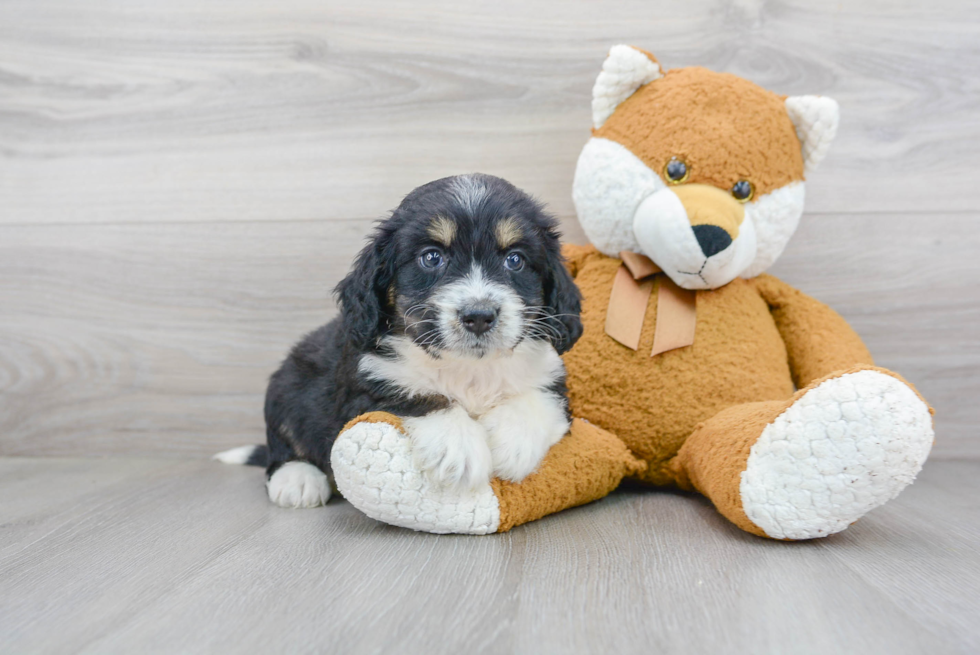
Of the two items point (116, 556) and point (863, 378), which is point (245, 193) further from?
point (863, 378)

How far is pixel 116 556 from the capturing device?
168 centimetres

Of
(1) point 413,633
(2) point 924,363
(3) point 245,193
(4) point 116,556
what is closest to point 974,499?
(2) point 924,363

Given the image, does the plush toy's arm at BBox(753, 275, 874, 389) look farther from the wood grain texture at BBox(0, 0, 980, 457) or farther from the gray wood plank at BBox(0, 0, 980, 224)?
the gray wood plank at BBox(0, 0, 980, 224)

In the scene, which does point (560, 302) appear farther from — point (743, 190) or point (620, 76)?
point (620, 76)

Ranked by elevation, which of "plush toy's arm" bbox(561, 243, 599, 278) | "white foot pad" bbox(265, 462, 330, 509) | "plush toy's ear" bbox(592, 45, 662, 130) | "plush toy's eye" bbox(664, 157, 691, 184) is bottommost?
"white foot pad" bbox(265, 462, 330, 509)

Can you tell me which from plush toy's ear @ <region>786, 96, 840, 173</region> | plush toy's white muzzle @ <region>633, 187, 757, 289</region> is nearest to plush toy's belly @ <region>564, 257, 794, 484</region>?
plush toy's white muzzle @ <region>633, 187, 757, 289</region>

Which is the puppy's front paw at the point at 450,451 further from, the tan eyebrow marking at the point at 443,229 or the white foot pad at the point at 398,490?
the tan eyebrow marking at the point at 443,229

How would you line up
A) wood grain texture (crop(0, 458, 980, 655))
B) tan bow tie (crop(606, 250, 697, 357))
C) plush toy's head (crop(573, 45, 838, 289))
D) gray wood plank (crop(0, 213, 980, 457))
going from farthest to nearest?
gray wood plank (crop(0, 213, 980, 457))
tan bow tie (crop(606, 250, 697, 357))
plush toy's head (crop(573, 45, 838, 289))
wood grain texture (crop(0, 458, 980, 655))

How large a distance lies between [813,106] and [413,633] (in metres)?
1.86

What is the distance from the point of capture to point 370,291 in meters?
1.82

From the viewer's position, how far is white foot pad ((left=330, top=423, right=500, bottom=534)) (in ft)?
5.49

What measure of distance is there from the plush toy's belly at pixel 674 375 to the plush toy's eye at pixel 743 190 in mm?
282

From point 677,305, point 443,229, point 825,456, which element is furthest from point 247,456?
point 825,456

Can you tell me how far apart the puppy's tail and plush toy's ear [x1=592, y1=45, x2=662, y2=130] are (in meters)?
1.71
